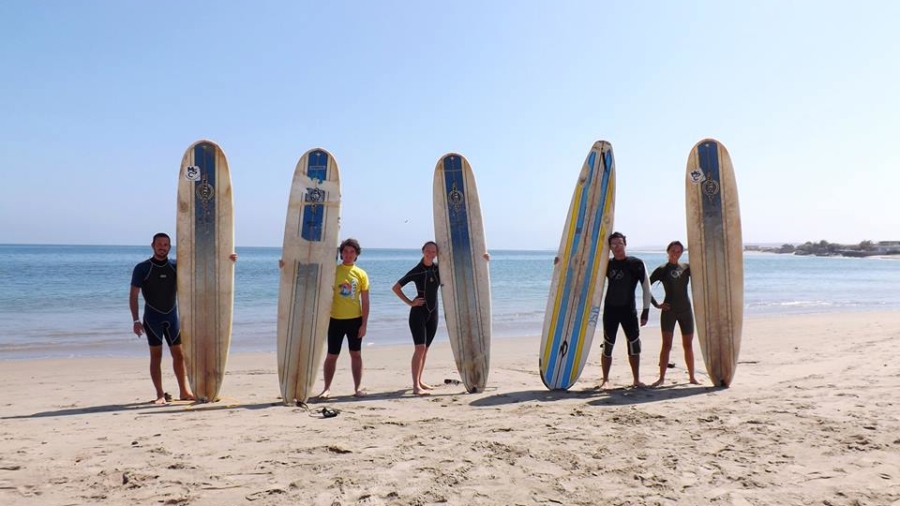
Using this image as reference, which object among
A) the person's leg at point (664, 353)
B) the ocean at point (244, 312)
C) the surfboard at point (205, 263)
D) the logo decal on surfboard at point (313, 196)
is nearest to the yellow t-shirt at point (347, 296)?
the logo decal on surfboard at point (313, 196)

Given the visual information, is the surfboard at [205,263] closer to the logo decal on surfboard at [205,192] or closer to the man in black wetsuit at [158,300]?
the logo decal on surfboard at [205,192]

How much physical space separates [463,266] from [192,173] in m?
2.38

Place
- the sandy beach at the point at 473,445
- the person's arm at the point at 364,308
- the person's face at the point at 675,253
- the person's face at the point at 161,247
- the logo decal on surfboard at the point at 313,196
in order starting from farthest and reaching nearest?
the logo decal on surfboard at the point at 313,196
the person's face at the point at 675,253
the person's arm at the point at 364,308
the person's face at the point at 161,247
the sandy beach at the point at 473,445

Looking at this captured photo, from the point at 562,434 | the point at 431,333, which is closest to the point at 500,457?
the point at 562,434

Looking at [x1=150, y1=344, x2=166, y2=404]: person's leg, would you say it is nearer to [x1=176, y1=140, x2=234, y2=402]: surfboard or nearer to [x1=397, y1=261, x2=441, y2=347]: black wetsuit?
[x1=176, y1=140, x2=234, y2=402]: surfboard

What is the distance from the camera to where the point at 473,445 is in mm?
3238

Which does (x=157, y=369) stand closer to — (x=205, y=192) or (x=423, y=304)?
(x=205, y=192)

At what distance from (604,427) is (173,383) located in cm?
404

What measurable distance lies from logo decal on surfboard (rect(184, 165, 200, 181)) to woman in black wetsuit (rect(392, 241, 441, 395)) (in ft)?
6.17

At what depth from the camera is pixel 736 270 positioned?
5316 millimetres

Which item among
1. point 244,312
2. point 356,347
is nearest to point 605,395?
point 356,347

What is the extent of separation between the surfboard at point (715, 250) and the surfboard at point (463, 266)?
1.82 metres

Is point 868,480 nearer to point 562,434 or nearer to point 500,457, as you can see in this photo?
point 562,434

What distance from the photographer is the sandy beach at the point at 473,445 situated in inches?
104
